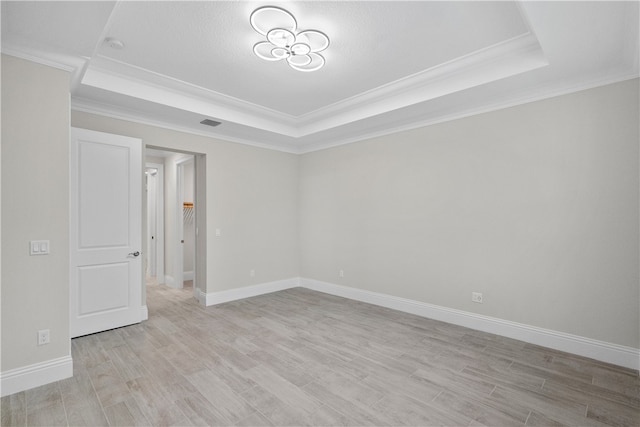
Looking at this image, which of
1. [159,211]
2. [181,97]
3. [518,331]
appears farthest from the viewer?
[159,211]

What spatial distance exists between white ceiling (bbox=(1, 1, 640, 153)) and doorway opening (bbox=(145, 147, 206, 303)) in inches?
64.3

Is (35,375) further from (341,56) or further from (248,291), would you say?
(341,56)

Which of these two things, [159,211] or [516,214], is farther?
[159,211]

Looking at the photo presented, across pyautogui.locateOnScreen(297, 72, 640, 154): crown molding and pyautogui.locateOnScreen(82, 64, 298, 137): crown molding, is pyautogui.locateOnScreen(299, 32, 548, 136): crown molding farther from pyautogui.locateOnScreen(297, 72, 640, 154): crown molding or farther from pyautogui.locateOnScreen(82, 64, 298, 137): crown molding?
pyautogui.locateOnScreen(82, 64, 298, 137): crown molding

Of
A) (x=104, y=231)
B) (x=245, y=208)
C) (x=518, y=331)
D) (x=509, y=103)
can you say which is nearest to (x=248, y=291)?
(x=245, y=208)

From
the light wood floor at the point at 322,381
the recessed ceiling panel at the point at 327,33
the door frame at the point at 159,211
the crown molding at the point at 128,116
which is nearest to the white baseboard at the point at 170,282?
the door frame at the point at 159,211

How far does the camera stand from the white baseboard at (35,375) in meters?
2.40

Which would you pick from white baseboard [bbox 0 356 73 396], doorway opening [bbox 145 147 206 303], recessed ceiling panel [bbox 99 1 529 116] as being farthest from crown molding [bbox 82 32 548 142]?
white baseboard [bbox 0 356 73 396]

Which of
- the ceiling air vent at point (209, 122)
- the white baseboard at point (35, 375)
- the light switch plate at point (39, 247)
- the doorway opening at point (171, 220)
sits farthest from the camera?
the doorway opening at point (171, 220)

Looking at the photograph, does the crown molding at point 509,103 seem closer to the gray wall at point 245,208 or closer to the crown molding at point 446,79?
the crown molding at point 446,79

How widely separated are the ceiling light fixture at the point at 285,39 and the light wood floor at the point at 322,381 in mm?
2932

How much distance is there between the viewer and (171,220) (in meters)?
6.32

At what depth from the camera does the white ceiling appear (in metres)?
2.29

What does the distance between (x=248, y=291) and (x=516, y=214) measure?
4128 millimetres
